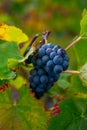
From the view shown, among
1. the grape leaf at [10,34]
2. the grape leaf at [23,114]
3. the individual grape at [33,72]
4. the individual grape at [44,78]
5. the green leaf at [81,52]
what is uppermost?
the grape leaf at [10,34]

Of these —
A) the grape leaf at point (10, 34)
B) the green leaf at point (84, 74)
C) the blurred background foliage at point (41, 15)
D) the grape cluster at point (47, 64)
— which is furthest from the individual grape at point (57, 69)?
the blurred background foliage at point (41, 15)

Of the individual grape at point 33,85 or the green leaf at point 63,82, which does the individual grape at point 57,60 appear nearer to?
the individual grape at point 33,85

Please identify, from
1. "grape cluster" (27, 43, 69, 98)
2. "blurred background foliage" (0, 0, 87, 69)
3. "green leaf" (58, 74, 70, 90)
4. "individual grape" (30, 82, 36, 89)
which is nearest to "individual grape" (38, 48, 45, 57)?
"grape cluster" (27, 43, 69, 98)

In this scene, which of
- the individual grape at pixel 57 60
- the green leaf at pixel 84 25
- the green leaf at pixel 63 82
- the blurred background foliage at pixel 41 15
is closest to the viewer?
the individual grape at pixel 57 60

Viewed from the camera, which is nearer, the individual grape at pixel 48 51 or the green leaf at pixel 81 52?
the individual grape at pixel 48 51

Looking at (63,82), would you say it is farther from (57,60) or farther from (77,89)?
(57,60)

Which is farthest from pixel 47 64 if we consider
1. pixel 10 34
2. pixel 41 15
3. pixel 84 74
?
pixel 41 15

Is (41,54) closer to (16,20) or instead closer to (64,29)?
(16,20)
